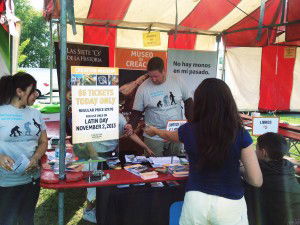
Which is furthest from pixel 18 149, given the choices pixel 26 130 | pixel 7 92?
pixel 7 92

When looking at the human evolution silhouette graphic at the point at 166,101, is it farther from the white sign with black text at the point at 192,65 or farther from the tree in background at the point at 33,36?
the tree in background at the point at 33,36

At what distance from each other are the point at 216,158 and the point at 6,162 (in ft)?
4.48

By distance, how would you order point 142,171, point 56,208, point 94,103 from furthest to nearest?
point 56,208, point 142,171, point 94,103

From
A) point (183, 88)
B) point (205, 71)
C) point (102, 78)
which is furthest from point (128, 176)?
point (205, 71)

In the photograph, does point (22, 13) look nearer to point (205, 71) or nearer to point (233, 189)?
point (205, 71)

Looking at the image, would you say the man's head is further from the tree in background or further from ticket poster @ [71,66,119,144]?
the tree in background

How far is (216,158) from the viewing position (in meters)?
1.55

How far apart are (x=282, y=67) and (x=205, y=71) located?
4.34 metres

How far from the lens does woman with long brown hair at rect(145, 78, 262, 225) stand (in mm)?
1560

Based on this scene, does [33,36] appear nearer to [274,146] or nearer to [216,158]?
[274,146]

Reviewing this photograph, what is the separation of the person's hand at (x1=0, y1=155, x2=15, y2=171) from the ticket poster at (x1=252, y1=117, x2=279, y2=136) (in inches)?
109

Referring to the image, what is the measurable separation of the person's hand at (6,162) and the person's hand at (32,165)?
118 millimetres

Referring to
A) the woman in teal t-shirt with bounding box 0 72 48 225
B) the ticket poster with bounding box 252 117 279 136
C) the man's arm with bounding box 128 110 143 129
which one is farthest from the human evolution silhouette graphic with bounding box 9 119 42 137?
the ticket poster with bounding box 252 117 279 136

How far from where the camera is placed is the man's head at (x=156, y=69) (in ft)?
11.0
